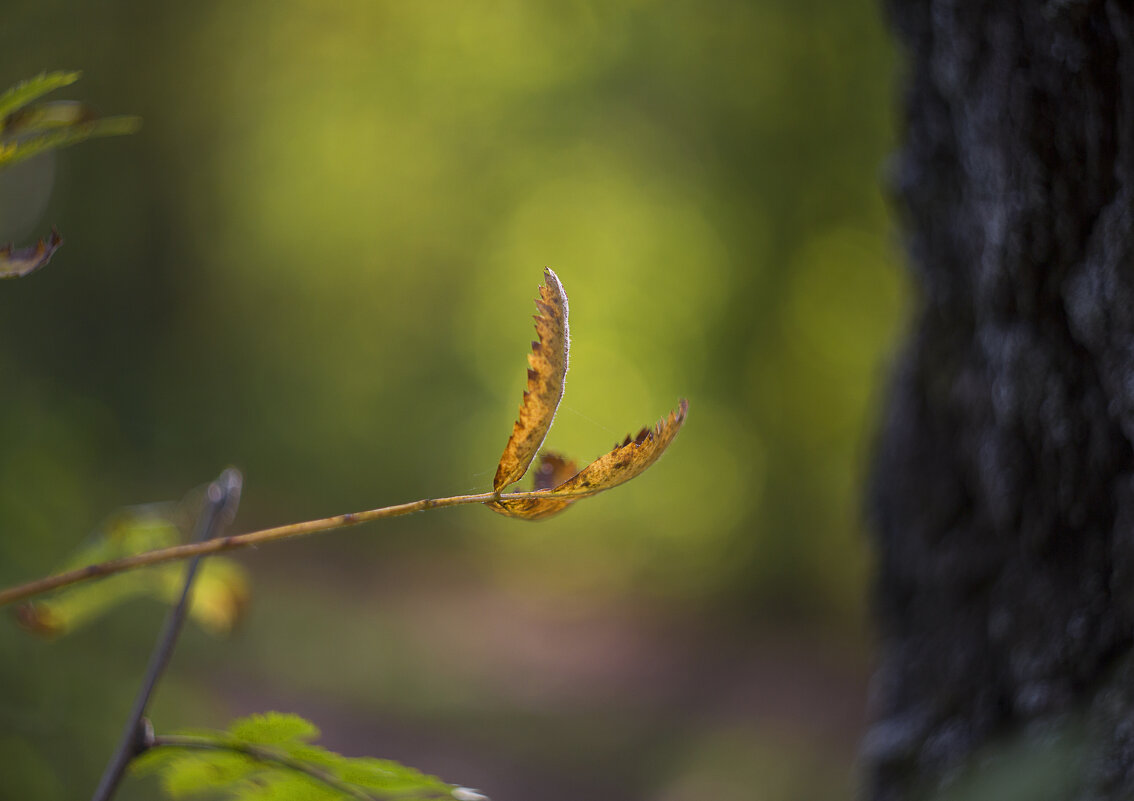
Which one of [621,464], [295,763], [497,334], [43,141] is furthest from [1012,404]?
[497,334]

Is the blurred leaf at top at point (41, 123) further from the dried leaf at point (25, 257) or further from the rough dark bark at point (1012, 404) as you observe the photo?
the rough dark bark at point (1012, 404)

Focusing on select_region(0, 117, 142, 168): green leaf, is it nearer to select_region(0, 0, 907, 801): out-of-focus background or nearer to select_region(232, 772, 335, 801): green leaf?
select_region(232, 772, 335, 801): green leaf

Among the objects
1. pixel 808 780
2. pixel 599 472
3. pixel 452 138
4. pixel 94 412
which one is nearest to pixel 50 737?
pixel 94 412

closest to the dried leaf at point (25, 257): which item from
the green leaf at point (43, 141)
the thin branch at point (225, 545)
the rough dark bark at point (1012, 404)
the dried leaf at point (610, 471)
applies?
the green leaf at point (43, 141)

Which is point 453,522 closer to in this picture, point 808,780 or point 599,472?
point 808,780

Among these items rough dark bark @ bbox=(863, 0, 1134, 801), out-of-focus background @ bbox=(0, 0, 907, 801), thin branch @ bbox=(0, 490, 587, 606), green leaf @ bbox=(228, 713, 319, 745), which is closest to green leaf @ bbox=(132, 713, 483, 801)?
green leaf @ bbox=(228, 713, 319, 745)
